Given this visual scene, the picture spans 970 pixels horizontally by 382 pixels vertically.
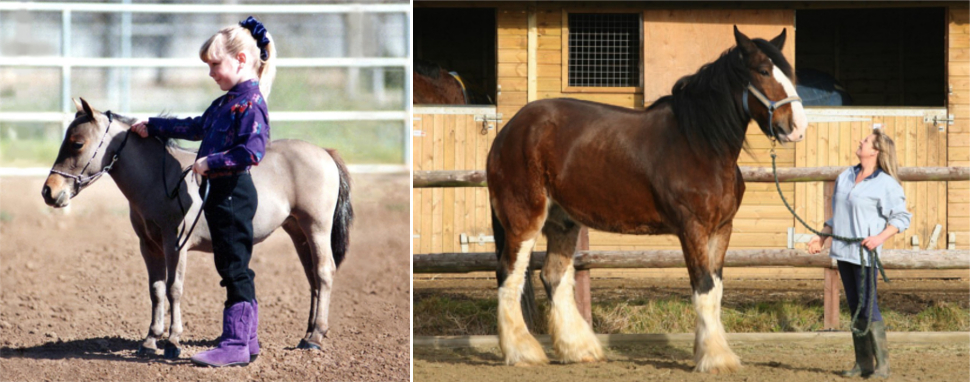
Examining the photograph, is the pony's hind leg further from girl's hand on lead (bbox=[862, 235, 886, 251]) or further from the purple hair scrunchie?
girl's hand on lead (bbox=[862, 235, 886, 251])

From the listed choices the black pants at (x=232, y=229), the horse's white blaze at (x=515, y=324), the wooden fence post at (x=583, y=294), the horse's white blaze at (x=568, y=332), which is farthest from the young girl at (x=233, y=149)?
the wooden fence post at (x=583, y=294)

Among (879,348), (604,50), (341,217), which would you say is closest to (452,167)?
(604,50)

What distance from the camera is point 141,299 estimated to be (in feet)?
15.2

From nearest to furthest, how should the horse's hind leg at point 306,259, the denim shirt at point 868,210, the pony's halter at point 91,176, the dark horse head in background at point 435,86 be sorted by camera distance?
the pony's halter at point 91,176 → the horse's hind leg at point 306,259 → the denim shirt at point 868,210 → the dark horse head in background at point 435,86

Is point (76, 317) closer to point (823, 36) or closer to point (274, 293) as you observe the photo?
point (274, 293)

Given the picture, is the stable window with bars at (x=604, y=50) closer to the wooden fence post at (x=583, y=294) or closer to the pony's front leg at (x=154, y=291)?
the wooden fence post at (x=583, y=294)

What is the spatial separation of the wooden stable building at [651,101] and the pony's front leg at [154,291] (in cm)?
411

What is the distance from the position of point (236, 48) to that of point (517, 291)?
6.97 ft

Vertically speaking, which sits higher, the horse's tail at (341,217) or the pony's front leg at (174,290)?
the horse's tail at (341,217)

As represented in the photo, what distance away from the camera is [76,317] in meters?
4.20

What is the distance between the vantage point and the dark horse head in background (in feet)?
26.3

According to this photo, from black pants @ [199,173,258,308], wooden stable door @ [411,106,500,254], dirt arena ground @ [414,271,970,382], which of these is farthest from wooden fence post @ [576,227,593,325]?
black pants @ [199,173,258,308]

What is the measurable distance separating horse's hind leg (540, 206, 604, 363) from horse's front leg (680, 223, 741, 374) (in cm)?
68

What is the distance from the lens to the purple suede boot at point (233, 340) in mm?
3234
